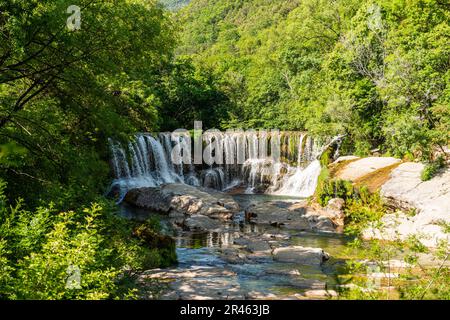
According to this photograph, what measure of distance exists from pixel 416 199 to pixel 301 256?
6.25m

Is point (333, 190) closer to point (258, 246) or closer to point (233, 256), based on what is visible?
point (258, 246)

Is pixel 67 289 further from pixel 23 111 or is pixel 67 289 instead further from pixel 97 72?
pixel 97 72

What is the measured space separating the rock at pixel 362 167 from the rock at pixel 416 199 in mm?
Result: 1435

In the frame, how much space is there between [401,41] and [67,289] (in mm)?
22195

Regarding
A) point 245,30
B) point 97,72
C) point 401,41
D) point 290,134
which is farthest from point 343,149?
point 245,30

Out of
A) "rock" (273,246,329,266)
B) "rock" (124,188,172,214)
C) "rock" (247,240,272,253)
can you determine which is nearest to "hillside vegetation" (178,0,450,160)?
"rock" (124,188,172,214)

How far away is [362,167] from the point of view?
1981 centimetres

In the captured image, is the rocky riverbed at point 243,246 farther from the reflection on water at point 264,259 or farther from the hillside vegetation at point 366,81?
the hillside vegetation at point 366,81

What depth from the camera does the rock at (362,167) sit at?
19.1 m

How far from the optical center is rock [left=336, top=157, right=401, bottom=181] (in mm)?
19141

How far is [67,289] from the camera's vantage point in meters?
4.79

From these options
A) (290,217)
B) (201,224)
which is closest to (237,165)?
(290,217)

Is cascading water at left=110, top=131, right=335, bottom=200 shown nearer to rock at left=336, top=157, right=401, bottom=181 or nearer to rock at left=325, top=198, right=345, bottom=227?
rock at left=336, top=157, right=401, bottom=181

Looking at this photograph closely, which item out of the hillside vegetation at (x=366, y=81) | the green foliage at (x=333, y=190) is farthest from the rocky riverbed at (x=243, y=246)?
the hillside vegetation at (x=366, y=81)
